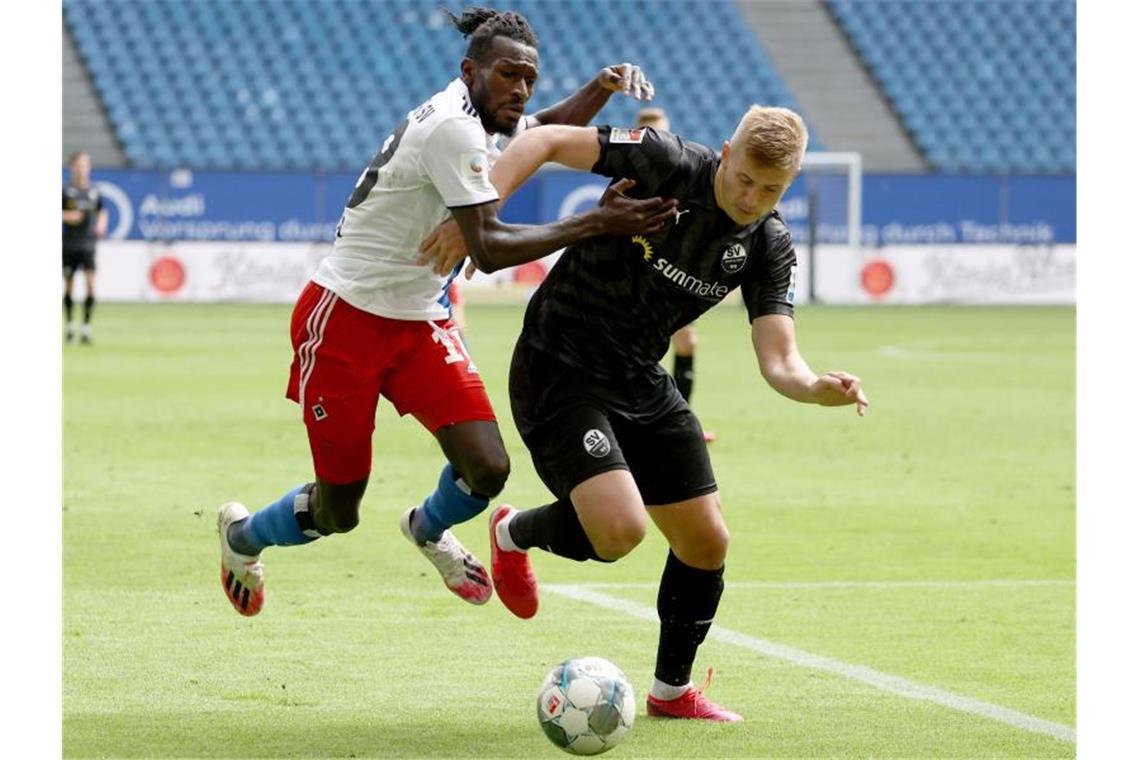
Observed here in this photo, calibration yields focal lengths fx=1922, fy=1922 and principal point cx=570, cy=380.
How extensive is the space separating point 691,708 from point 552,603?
1.95m

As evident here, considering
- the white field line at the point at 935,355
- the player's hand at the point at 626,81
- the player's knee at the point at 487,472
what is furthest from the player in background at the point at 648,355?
the white field line at the point at 935,355

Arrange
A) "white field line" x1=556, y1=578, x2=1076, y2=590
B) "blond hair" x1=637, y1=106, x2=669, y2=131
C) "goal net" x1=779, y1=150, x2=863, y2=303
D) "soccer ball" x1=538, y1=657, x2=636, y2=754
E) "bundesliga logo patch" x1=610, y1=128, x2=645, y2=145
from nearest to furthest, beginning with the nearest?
"soccer ball" x1=538, y1=657, x2=636, y2=754 < "bundesliga logo patch" x1=610, y1=128, x2=645, y2=145 < "white field line" x1=556, y1=578, x2=1076, y2=590 < "blond hair" x1=637, y1=106, x2=669, y2=131 < "goal net" x1=779, y1=150, x2=863, y2=303

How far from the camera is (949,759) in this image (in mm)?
5223

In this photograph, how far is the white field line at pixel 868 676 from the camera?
5676 mm

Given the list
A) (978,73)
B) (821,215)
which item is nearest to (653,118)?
(821,215)

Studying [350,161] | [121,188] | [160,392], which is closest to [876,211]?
[350,161]

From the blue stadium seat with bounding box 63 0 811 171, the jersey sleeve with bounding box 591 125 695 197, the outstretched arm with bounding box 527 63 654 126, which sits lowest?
the blue stadium seat with bounding box 63 0 811 171

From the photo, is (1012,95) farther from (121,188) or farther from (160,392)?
(160,392)

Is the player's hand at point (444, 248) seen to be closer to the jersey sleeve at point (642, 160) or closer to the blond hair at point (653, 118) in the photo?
the jersey sleeve at point (642, 160)

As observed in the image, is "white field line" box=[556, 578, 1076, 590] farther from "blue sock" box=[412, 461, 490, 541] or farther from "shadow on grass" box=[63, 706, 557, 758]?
"shadow on grass" box=[63, 706, 557, 758]

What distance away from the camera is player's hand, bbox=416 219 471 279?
596 cm

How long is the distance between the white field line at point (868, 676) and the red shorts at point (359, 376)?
1.33m

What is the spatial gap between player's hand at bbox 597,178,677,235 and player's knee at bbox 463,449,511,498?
1075 mm

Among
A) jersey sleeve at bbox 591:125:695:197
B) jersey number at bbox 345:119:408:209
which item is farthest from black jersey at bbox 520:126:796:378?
jersey number at bbox 345:119:408:209
